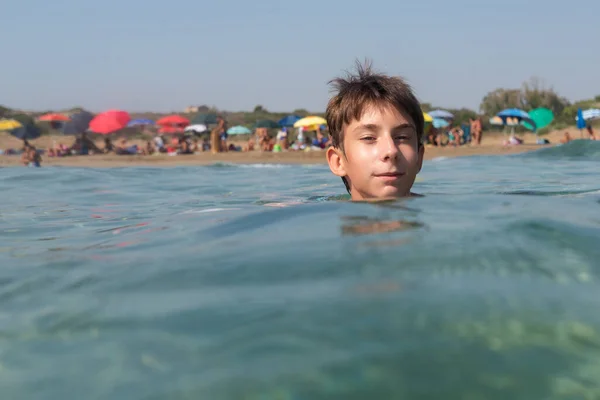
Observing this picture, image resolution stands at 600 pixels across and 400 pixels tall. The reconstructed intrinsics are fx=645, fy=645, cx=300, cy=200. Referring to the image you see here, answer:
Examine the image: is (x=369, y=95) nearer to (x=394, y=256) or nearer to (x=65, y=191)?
(x=394, y=256)

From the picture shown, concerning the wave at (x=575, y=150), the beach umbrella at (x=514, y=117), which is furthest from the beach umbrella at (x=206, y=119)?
the wave at (x=575, y=150)

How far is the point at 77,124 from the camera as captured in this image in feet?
82.8

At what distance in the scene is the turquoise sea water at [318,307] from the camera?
3.96ft

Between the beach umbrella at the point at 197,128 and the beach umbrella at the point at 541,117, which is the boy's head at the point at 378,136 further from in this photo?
the beach umbrella at the point at 197,128

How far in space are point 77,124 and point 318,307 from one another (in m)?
25.4

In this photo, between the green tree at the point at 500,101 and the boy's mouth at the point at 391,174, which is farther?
the green tree at the point at 500,101

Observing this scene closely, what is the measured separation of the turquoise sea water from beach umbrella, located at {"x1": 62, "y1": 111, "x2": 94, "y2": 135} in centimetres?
2353

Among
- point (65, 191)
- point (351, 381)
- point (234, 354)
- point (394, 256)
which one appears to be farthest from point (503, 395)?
point (65, 191)

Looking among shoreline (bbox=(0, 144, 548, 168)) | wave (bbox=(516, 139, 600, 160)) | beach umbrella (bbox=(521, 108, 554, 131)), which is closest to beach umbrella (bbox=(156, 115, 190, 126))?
shoreline (bbox=(0, 144, 548, 168))

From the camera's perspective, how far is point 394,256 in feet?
6.44

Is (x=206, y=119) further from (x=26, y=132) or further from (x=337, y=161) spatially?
(x=337, y=161)

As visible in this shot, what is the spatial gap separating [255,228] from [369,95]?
5.15 feet

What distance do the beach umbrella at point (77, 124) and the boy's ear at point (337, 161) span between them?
2275 cm

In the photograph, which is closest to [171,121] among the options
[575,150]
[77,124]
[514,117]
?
[77,124]
